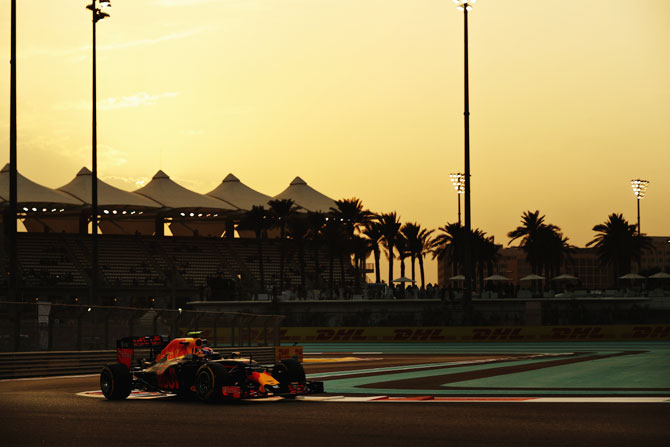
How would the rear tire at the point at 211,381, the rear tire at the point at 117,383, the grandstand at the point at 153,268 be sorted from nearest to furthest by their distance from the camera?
the rear tire at the point at 211,381
the rear tire at the point at 117,383
the grandstand at the point at 153,268

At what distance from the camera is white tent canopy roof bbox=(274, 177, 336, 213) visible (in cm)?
10650

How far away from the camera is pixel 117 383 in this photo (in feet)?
59.6

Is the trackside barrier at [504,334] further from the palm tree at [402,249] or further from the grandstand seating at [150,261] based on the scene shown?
the palm tree at [402,249]

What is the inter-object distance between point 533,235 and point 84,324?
8220 centimetres

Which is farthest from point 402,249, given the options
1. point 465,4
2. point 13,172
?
point 13,172

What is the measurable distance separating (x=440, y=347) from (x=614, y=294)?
2239 cm

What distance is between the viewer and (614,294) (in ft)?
213

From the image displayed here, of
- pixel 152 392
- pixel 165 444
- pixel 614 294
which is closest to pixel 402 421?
pixel 165 444

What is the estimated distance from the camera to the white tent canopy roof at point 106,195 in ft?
311

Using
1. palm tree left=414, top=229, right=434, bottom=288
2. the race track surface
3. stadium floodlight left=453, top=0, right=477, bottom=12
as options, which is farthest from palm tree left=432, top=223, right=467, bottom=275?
the race track surface

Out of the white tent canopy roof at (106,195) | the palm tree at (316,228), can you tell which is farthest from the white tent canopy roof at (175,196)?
the palm tree at (316,228)

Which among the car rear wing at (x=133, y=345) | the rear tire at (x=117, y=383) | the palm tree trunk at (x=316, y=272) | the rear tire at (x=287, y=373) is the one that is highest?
the palm tree trunk at (x=316, y=272)

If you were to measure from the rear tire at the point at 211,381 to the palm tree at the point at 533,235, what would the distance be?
88.4m

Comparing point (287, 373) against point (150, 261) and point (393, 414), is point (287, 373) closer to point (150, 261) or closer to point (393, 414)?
point (393, 414)
